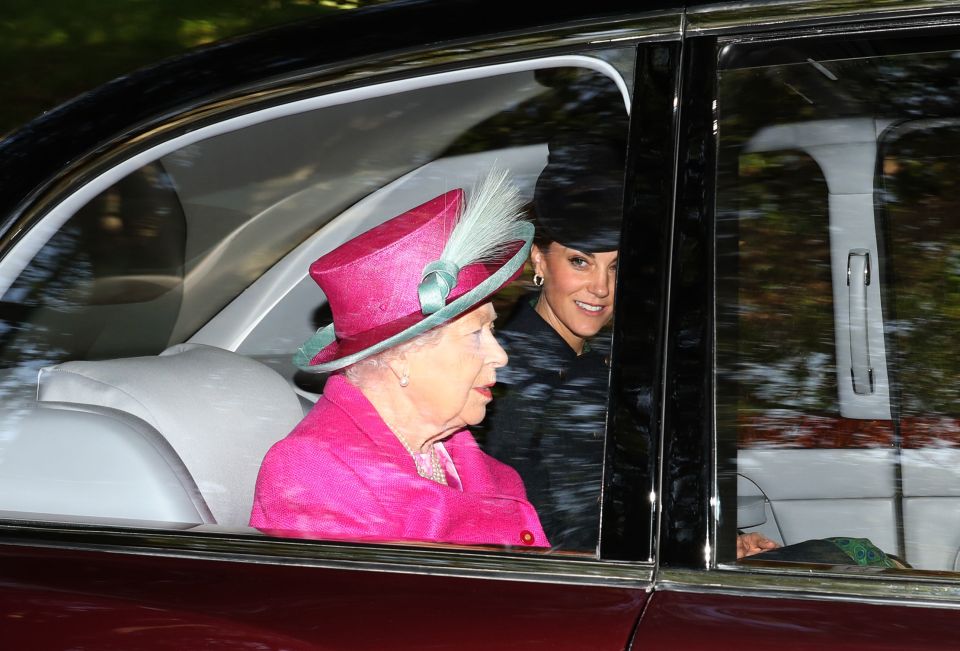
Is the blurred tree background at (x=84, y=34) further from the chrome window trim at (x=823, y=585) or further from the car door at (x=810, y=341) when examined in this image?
the chrome window trim at (x=823, y=585)

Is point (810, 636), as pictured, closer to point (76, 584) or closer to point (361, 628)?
point (361, 628)

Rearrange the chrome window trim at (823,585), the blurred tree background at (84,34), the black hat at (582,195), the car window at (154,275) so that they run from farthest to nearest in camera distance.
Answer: the blurred tree background at (84,34), the car window at (154,275), the black hat at (582,195), the chrome window trim at (823,585)

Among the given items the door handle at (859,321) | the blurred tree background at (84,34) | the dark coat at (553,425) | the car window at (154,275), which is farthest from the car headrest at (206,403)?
the blurred tree background at (84,34)

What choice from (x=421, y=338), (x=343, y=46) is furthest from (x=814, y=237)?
(x=343, y=46)

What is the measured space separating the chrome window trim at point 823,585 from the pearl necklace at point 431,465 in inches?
23.2

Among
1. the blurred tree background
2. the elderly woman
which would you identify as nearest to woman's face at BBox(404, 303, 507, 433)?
the elderly woman

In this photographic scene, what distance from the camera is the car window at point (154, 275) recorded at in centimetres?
149

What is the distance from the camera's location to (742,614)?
110cm

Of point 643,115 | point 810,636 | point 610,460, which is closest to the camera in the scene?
point 810,636

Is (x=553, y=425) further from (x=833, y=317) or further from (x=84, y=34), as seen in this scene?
(x=84, y=34)

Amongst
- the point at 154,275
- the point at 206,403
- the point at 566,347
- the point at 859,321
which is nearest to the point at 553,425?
the point at 566,347

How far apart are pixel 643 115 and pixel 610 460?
44cm

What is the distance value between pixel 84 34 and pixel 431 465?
655 cm

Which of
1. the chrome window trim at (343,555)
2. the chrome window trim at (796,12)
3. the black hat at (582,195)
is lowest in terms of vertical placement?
the chrome window trim at (343,555)
